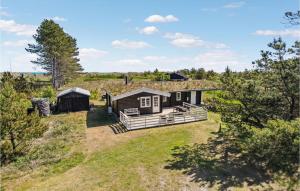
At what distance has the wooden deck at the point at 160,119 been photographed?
68.4ft

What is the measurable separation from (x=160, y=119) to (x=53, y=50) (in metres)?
32.0

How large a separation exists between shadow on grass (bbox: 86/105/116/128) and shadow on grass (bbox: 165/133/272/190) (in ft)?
31.2

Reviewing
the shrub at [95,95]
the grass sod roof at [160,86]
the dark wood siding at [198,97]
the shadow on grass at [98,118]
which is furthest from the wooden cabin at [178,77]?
the shadow on grass at [98,118]

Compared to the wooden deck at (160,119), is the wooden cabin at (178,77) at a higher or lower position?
higher

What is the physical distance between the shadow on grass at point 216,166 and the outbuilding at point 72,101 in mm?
16552

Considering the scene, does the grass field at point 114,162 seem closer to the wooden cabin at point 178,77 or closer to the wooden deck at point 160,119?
the wooden deck at point 160,119

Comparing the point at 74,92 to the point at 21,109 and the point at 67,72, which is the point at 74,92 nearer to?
the point at 21,109

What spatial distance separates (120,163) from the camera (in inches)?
555

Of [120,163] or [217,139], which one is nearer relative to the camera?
[120,163]

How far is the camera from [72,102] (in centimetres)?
2853

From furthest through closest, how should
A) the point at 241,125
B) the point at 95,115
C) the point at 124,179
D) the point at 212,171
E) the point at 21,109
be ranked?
the point at 95,115
the point at 21,109
the point at 241,125
the point at 212,171
the point at 124,179

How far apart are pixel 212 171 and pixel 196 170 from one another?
89cm

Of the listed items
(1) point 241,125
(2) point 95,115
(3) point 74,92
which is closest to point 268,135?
(1) point 241,125

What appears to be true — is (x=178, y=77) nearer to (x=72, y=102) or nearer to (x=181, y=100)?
(x=181, y=100)
